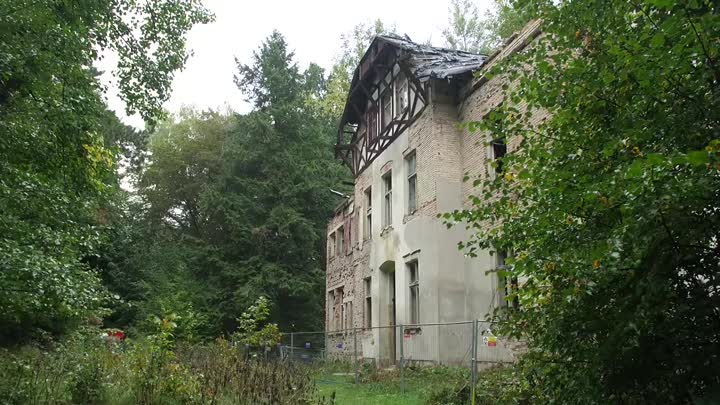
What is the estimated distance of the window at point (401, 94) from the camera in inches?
760

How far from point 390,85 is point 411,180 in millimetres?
4100

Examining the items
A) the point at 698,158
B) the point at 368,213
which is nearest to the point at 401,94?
the point at 368,213

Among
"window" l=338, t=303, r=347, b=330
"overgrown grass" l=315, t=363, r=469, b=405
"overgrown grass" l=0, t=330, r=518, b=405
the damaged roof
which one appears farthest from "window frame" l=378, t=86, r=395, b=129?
"overgrown grass" l=0, t=330, r=518, b=405

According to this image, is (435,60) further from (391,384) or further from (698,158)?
(698,158)

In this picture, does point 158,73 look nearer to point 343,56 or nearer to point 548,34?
point 548,34

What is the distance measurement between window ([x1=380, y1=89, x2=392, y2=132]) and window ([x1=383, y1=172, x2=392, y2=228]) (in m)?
1.86

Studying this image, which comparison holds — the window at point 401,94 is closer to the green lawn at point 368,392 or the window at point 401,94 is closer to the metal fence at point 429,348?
the metal fence at point 429,348

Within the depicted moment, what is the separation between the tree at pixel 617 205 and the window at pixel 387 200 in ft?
49.4

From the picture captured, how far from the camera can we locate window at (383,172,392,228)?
2005 cm

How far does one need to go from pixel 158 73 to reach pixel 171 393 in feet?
22.6

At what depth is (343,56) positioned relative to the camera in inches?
1624

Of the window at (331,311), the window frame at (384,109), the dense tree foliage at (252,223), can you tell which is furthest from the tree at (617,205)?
the dense tree foliage at (252,223)

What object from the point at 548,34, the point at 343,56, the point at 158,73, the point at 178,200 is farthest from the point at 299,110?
the point at 548,34

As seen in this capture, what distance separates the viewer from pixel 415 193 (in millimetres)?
17859
